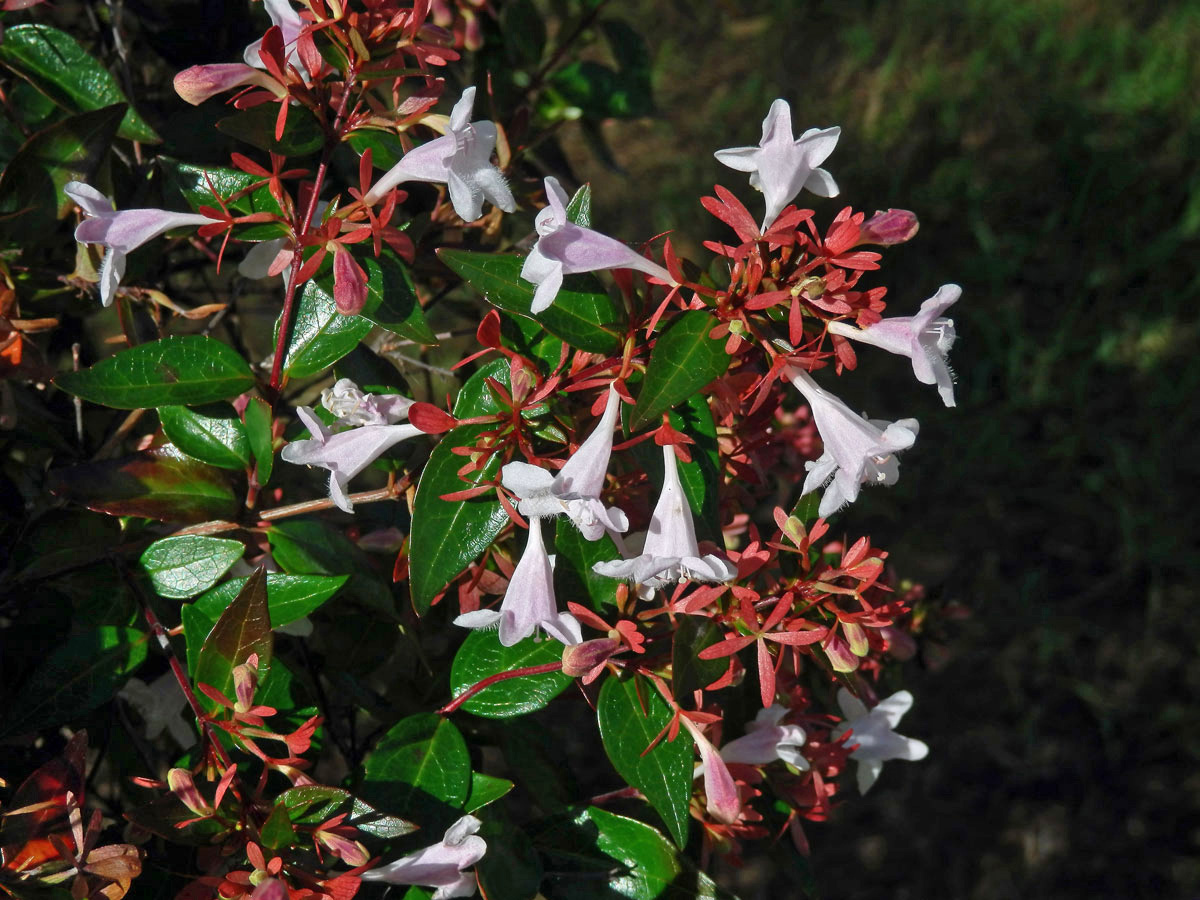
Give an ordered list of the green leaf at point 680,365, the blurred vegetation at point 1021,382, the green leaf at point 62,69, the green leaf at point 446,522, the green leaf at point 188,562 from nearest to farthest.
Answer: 1. the green leaf at point 680,365
2. the green leaf at point 446,522
3. the green leaf at point 188,562
4. the green leaf at point 62,69
5. the blurred vegetation at point 1021,382

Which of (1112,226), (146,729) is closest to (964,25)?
(1112,226)

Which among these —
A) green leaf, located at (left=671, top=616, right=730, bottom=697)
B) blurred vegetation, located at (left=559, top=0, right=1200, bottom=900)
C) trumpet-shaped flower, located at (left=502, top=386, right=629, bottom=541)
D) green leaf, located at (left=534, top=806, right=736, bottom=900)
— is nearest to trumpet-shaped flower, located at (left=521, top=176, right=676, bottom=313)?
trumpet-shaped flower, located at (left=502, top=386, right=629, bottom=541)

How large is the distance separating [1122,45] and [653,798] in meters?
3.58

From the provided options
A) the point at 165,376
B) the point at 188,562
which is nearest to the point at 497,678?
the point at 188,562

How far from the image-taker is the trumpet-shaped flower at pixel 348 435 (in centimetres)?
96

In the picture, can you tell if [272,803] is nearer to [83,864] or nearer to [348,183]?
[83,864]

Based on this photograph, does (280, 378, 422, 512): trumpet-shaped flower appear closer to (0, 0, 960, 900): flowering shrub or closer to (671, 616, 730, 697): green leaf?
(0, 0, 960, 900): flowering shrub

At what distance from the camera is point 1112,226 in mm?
3365

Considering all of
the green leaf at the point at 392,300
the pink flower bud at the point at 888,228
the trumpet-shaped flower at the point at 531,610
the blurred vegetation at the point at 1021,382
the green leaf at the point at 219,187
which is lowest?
the blurred vegetation at the point at 1021,382

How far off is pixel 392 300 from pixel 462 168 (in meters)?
0.14

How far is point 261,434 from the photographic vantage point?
1.08 meters

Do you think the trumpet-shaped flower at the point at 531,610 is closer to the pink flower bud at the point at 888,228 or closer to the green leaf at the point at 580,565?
the green leaf at the point at 580,565

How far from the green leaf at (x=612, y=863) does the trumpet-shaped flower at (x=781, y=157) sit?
0.64m

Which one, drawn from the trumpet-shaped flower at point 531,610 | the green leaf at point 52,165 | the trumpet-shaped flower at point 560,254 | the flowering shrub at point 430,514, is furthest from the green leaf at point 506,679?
the green leaf at point 52,165
